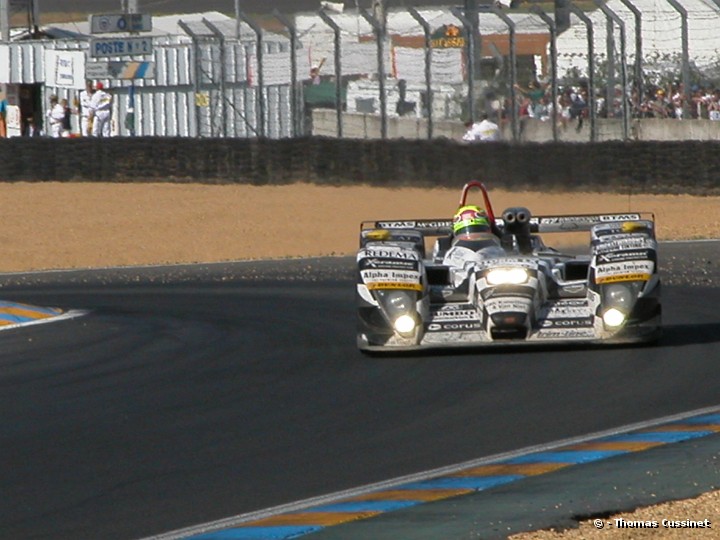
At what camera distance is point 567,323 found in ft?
30.3

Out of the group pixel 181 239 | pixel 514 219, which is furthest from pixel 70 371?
pixel 181 239

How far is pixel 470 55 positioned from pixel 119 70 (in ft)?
32.1

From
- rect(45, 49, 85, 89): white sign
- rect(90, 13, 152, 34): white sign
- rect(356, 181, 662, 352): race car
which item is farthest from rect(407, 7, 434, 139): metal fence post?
rect(356, 181, 662, 352): race car

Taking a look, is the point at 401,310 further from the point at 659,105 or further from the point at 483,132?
the point at 659,105

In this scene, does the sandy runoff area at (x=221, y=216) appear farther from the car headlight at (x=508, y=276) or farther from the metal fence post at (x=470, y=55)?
the car headlight at (x=508, y=276)

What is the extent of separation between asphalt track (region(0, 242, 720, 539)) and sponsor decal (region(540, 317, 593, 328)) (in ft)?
0.56

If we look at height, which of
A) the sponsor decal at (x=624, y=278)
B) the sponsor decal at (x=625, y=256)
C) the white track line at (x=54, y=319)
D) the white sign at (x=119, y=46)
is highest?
the white sign at (x=119, y=46)

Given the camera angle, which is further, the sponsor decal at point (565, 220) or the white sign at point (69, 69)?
the white sign at point (69, 69)

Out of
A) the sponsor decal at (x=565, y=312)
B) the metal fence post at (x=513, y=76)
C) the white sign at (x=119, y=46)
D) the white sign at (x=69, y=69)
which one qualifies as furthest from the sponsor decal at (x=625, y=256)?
the white sign at (x=69, y=69)

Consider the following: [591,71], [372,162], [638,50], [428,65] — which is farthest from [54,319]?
[638,50]

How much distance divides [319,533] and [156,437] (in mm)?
1991

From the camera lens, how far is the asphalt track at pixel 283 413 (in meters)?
5.64

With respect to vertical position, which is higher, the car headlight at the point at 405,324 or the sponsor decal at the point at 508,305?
the sponsor decal at the point at 508,305

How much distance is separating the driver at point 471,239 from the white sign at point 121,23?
21.6 meters
